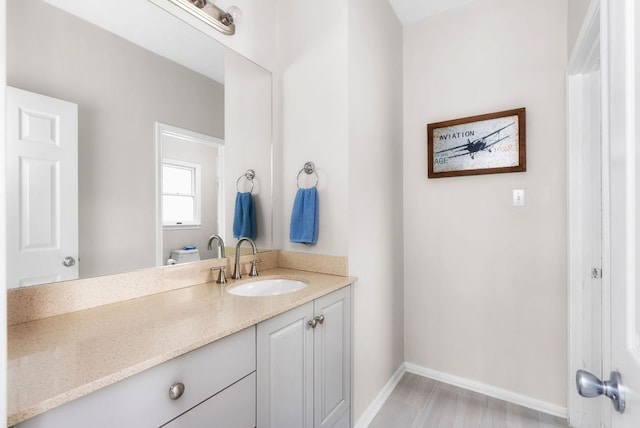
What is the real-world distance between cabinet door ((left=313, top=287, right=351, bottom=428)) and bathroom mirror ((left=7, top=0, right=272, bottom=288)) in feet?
2.20

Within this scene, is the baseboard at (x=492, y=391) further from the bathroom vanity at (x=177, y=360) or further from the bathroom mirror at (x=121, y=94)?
the bathroom mirror at (x=121, y=94)

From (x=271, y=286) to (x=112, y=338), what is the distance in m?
0.89

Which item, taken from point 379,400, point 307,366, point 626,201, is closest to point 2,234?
point 626,201

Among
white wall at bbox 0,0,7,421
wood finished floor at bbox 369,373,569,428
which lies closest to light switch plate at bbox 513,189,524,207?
wood finished floor at bbox 369,373,569,428

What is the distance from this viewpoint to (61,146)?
1.03 metres

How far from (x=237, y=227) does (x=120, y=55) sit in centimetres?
94

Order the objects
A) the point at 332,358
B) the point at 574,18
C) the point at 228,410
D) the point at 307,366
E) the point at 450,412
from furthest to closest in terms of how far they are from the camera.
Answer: the point at 450,412 → the point at 574,18 → the point at 332,358 → the point at 307,366 → the point at 228,410

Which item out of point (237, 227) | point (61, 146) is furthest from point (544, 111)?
point (61, 146)

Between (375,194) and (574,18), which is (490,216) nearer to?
(375,194)

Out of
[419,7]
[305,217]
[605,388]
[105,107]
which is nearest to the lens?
[605,388]

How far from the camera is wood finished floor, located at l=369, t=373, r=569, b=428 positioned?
5.71ft

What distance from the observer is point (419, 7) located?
2.14 meters

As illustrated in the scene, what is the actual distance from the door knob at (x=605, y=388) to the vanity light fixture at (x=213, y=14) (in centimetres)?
183

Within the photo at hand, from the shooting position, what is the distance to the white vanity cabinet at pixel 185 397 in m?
0.65
